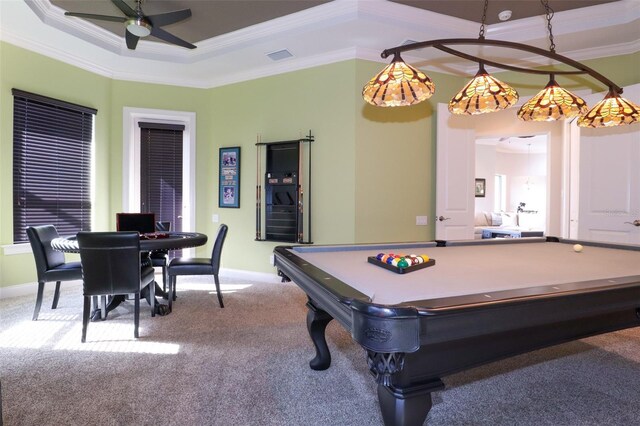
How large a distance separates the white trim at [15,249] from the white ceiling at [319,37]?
2.26m

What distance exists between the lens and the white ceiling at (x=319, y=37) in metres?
3.34

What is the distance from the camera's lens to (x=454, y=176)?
14.1 ft

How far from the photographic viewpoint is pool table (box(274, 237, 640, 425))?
3.38 feet

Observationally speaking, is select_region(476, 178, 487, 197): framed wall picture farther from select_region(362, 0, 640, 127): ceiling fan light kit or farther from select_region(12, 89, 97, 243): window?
select_region(12, 89, 97, 243): window

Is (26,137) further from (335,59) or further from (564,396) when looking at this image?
(564,396)

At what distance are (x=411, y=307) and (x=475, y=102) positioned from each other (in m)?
2.03

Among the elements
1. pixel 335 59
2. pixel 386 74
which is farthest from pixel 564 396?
pixel 335 59

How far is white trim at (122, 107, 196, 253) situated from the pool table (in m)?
3.61

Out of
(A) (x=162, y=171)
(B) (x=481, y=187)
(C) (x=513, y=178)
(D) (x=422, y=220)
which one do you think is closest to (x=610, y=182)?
(D) (x=422, y=220)

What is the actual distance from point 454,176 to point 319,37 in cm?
235

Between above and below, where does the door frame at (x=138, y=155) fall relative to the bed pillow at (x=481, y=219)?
above

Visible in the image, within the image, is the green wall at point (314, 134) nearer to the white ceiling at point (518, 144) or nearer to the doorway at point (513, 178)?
the white ceiling at point (518, 144)

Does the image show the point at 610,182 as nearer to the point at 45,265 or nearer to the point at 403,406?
the point at 403,406

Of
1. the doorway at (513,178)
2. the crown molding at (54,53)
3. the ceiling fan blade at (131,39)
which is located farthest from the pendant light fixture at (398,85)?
the doorway at (513,178)
